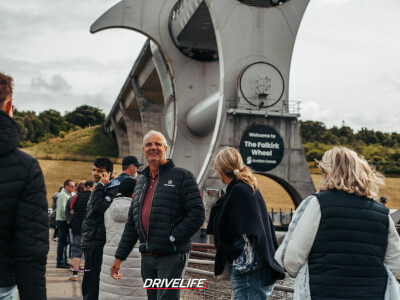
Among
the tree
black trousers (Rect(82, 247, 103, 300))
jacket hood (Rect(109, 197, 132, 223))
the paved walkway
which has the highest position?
the tree

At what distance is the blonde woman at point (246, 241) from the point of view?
13.9 ft

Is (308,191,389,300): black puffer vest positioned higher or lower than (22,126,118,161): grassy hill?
lower

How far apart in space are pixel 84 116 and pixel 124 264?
126592mm

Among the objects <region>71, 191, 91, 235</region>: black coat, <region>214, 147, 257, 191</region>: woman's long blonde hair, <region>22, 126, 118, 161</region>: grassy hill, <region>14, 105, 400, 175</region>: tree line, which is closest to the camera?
<region>214, 147, 257, 191</region>: woman's long blonde hair

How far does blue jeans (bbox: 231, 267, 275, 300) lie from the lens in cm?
428

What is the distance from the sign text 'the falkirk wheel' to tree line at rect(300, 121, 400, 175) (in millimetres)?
39806

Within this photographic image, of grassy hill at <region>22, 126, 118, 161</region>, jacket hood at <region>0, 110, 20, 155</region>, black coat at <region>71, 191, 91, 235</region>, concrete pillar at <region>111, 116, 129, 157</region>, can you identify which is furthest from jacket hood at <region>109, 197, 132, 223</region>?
grassy hill at <region>22, 126, 118, 161</region>

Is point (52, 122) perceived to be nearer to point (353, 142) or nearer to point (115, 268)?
point (353, 142)

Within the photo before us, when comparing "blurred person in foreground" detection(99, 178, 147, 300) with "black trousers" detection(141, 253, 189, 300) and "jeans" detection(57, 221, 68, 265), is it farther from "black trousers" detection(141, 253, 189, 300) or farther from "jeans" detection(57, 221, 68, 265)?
"jeans" detection(57, 221, 68, 265)

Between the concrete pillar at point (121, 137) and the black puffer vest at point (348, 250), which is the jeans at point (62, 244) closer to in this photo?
the black puffer vest at point (348, 250)

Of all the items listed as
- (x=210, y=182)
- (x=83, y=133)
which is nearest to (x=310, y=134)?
(x=83, y=133)

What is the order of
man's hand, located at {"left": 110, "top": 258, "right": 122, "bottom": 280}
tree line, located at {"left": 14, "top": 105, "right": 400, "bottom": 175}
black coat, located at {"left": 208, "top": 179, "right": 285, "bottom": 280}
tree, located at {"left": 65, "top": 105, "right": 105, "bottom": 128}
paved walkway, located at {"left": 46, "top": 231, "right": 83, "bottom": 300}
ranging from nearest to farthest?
black coat, located at {"left": 208, "top": 179, "right": 285, "bottom": 280} → man's hand, located at {"left": 110, "top": 258, "right": 122, "bottom": 280} → paved walkway, located at {"left": 46, "top": 231, "right": 83, "bottom": 300} → tree line, located at {"left": 14, "top": 105, "right": 400, "bottom": 175} → tree, located at {"left": 65, "top": 105, "right": 105, "bottom": 128}

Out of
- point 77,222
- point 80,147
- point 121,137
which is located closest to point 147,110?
point 121,137

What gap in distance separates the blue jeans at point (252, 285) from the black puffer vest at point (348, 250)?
111 centimetres
